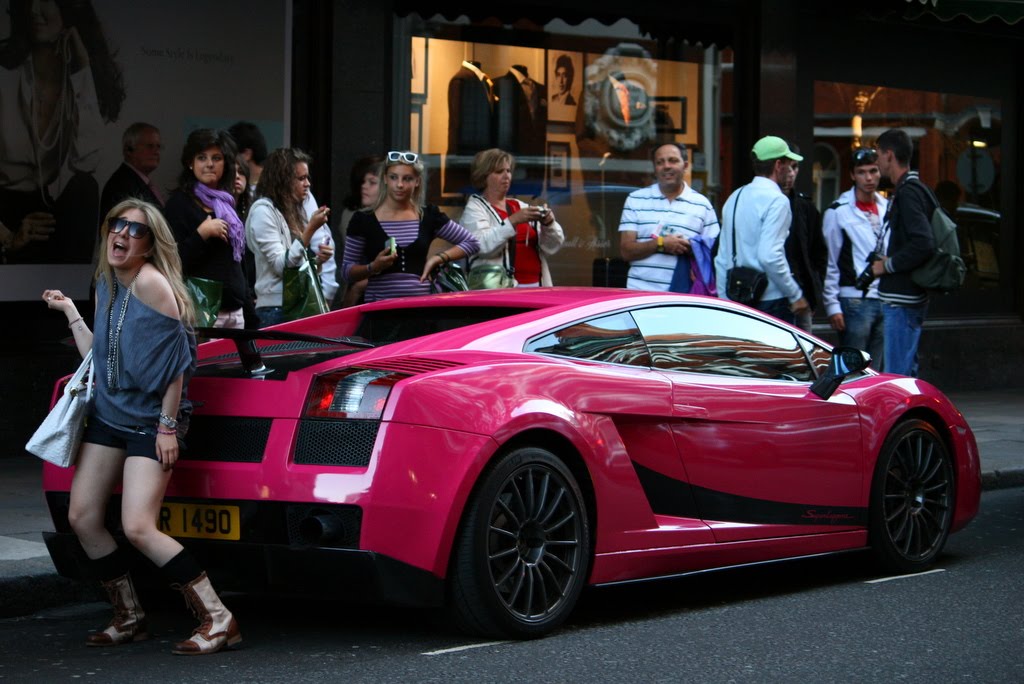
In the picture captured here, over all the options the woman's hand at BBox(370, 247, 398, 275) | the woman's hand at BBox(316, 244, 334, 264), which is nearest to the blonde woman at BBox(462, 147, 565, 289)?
the woman's hand at BBox(370, 247, 398, 275)

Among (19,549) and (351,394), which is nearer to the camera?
(351,394)

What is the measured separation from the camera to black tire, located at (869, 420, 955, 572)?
24.3 feet

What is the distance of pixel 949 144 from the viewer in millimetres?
17266

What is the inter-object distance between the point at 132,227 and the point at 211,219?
9.37 feet

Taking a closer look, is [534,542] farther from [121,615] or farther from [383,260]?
[383,260]

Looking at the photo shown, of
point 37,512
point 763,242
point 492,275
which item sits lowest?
point 37,512

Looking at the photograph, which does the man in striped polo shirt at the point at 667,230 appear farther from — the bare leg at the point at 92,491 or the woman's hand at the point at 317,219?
the bare leg at the point at 92,491

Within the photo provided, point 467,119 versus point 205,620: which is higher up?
point 467,119

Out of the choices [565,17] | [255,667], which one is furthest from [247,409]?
[565,17]

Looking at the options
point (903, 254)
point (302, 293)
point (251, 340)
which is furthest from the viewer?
point (903, 254)

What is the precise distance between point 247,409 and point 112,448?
49 cm

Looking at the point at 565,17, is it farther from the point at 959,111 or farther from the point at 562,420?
the point at 562,420

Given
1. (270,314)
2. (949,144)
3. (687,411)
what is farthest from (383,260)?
(949,144)

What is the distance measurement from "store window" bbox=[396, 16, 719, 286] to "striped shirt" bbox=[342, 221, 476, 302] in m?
4.08
